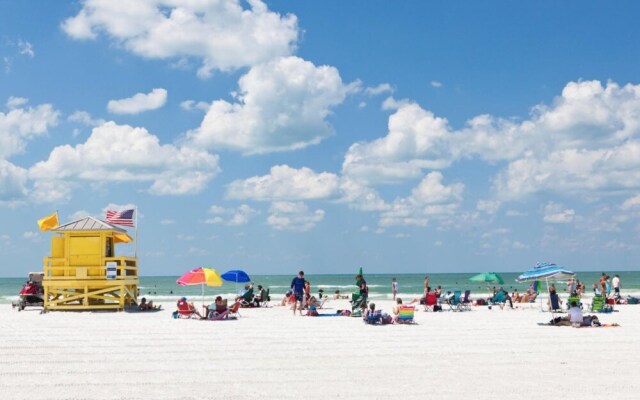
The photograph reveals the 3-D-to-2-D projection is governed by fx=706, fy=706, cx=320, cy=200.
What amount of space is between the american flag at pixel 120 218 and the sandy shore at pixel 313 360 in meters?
7.24

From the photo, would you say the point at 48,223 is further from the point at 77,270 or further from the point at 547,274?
the point at 547,274

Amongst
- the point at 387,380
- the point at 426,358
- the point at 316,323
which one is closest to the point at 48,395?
the point at 387,380

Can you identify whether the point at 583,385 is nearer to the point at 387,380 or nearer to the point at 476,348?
the point at 387,380

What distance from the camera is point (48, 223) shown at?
2812 cm

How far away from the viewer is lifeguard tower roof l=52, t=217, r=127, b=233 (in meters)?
26.9

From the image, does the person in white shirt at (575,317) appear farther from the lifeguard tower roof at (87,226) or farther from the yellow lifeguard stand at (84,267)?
the lifeguard tower roof at (87,226)

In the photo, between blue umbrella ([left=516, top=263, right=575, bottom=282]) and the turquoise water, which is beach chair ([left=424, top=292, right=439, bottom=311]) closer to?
blue umbrella ([left=516, top=263, right=575, bottom=282])

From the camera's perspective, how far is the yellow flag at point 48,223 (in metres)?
27.7

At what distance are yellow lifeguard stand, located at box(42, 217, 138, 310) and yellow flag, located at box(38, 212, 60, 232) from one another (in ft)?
2.72

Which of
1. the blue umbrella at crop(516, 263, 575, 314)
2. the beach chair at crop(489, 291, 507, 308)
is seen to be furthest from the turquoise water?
the blue umbrella at crop(516, 263, 575, 314)

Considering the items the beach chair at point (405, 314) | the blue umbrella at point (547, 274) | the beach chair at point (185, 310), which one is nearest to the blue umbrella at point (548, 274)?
the blue umbrella at point (547, 274)

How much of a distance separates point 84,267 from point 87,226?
5.15 feet

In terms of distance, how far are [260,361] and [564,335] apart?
330 inches

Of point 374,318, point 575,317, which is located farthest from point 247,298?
point 575,317
